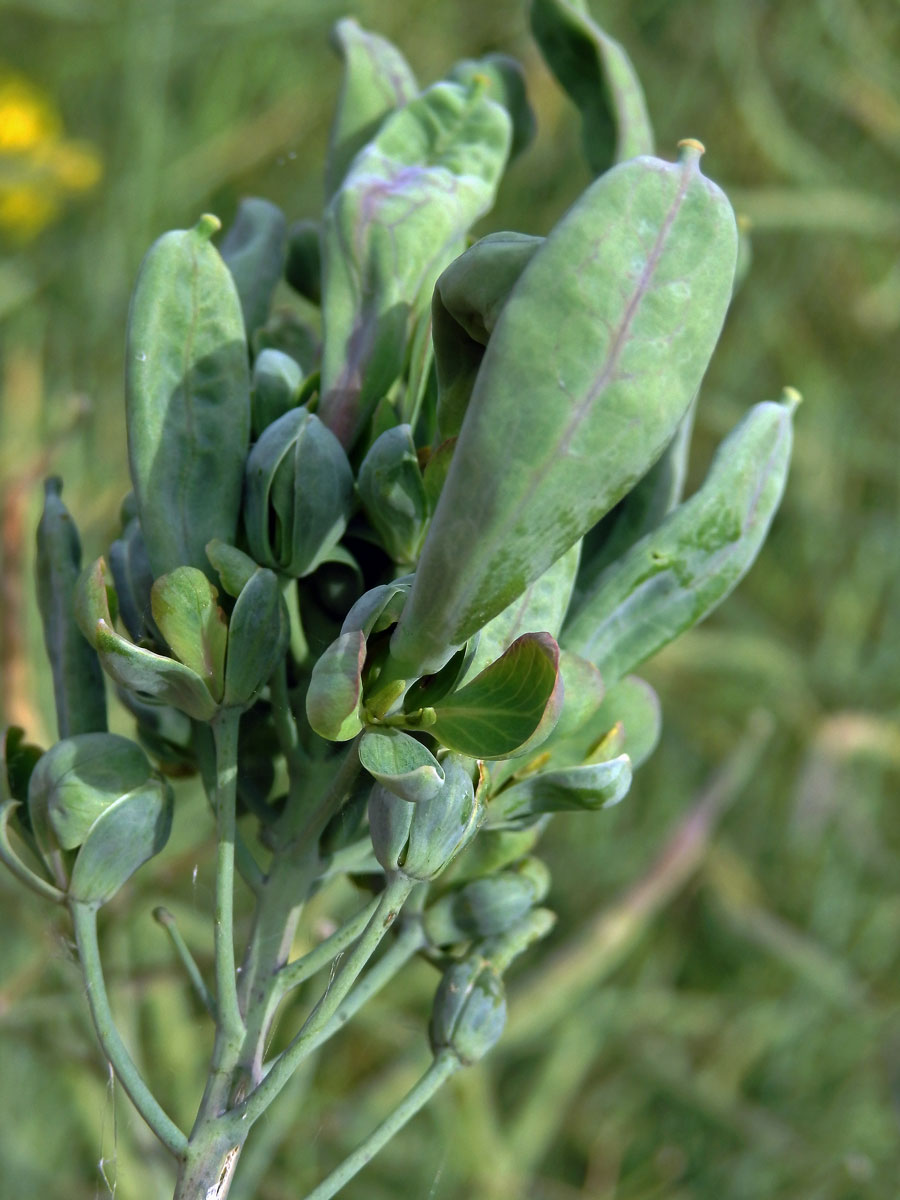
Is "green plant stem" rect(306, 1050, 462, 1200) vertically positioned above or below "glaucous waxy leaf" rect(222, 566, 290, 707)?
below

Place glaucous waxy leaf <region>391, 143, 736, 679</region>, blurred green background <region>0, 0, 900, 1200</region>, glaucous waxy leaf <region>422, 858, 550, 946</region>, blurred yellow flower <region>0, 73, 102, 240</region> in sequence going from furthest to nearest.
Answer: blurred yellow flower <region>0, 73, 102, 240</region>
blurred green background <region>0, 0, 900, 1200</region>
glaucous waxy leaf <region>422, 858, 550, 946</region>
glaucous waxy leaf <region>391, 143, 736, 679</region>

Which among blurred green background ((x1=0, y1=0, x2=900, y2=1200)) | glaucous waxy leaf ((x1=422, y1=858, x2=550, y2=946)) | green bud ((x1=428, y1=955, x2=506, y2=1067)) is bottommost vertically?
blurred green background ((x1=0, y1=0, x2=900, y2=1200))

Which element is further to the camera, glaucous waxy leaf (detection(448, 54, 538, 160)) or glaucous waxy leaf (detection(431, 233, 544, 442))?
glaucous waxy leaf (detection(448, 54, 538, 160))

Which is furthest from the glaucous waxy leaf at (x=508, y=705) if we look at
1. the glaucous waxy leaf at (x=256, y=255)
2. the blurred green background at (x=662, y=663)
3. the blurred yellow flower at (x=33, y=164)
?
the blurred yellow flower at (x=33, y=164)

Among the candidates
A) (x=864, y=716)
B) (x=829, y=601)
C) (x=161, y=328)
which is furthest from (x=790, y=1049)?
(x=161, y=328)

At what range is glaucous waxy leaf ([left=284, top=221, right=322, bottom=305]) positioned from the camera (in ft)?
1.23

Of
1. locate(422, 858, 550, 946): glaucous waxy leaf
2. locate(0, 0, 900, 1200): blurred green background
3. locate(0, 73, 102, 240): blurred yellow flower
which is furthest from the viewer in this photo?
locate(0, 73, 102, 240): blurred yellow flower

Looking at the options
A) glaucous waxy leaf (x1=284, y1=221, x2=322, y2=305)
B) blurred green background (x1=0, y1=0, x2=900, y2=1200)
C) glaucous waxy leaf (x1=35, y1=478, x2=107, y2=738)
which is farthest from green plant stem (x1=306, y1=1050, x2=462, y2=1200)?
blurred green background (x1=0, y1=0, x2=900, y2=1200)

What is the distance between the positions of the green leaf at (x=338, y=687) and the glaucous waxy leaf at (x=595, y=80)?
175 millimetres

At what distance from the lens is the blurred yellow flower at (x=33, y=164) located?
1.02 meters

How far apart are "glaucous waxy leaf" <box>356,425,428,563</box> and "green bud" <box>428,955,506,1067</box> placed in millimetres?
115

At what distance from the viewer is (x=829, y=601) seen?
1.24 metres

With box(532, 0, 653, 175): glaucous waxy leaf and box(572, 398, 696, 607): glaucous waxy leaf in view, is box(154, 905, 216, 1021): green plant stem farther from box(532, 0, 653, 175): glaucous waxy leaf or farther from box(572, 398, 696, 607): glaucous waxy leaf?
box(532, 0, 653, 175): glaucous waxy leaf

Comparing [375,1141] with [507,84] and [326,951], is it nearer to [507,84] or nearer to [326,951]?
[326,951]
